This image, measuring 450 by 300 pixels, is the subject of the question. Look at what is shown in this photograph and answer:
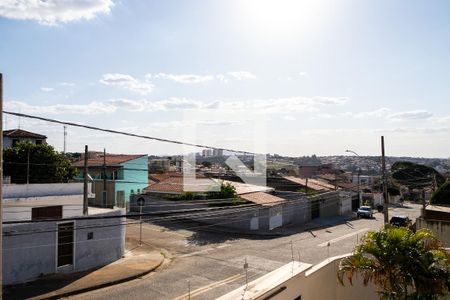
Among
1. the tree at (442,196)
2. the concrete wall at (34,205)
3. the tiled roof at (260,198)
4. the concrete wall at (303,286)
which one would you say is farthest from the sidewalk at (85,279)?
the tree at (442,196)

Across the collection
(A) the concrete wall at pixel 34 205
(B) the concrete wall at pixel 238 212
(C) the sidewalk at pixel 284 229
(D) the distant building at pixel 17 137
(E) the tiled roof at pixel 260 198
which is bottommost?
(C) the sidewalk at pixel 284 229

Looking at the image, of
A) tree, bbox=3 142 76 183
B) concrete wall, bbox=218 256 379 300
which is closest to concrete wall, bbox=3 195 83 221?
tree, bbox=3 142 76 183

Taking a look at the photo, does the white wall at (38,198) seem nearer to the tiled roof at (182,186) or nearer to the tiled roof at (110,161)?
the tiled roof at (182,186)

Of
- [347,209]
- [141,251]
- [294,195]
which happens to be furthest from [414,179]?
[141,251]

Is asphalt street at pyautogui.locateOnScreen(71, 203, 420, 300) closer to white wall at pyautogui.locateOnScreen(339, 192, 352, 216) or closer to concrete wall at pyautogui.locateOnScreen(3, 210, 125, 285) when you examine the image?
concrete wall at pyautogui.locateOnScreen(3, 210, 125, 285)

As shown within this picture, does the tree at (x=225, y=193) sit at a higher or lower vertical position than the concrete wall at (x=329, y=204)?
higher

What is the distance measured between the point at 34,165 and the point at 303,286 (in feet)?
65.2

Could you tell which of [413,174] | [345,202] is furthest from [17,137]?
[413,174]

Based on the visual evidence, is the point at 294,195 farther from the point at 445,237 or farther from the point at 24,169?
the point at 24,169

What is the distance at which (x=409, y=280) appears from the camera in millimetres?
8328

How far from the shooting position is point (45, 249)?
53.6ft

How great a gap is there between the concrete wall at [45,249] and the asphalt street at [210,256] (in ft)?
8.79

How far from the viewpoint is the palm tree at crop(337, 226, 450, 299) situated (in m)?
8.12

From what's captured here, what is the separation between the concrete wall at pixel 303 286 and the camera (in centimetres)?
793
